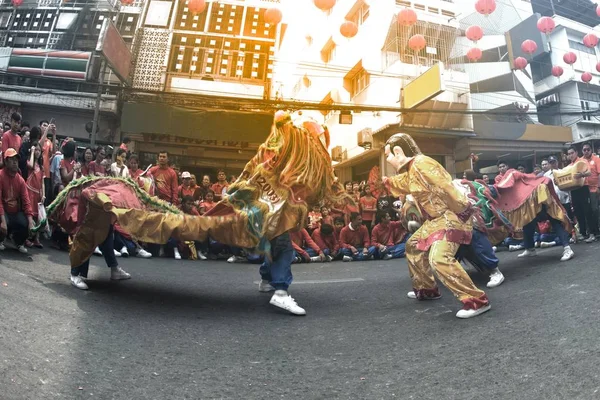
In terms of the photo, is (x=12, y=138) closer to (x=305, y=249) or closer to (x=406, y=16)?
(x=305, y=249)

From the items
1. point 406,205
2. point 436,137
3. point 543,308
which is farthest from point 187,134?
point 543,308

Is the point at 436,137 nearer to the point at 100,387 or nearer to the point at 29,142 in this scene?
the point at 29,142

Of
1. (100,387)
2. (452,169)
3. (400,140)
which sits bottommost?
(100,387)

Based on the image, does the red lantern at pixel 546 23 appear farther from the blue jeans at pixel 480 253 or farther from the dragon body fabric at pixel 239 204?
the dragon body fabric at pixel 239 204

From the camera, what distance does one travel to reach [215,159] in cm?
1619

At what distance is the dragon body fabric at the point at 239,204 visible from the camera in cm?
348

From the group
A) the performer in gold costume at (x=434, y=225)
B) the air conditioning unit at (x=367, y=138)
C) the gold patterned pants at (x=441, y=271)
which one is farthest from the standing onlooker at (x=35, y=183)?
the air conditioning unit at (x=367, y=138)

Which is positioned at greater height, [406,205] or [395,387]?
[406,205]

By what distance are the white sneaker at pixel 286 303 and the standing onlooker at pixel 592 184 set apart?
Answer: 17.5 ft

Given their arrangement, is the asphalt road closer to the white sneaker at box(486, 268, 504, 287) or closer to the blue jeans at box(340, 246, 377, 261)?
the white sneaker at box(486, 268, 504, 287)

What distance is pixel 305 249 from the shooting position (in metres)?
7.43

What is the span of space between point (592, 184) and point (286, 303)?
236 inches

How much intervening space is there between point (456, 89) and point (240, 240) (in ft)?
46.5

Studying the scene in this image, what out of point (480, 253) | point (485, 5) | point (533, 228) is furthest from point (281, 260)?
point (485, 5)
